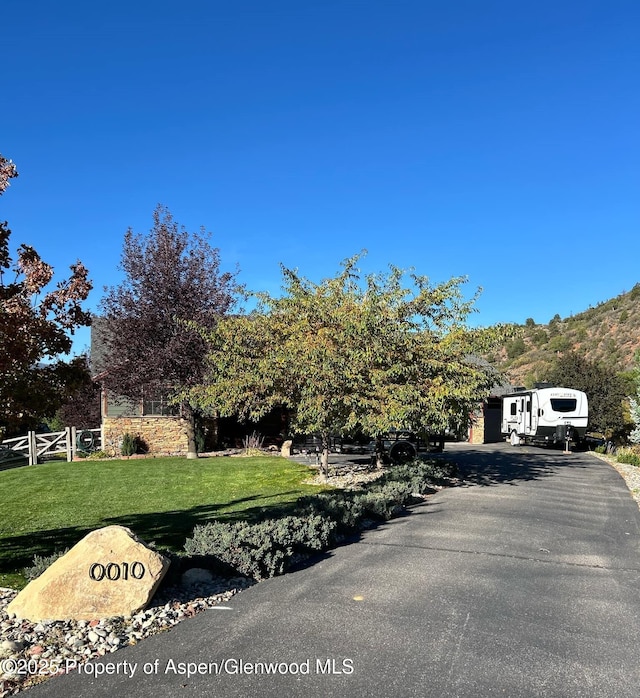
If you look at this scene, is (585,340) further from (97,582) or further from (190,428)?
(97,582)

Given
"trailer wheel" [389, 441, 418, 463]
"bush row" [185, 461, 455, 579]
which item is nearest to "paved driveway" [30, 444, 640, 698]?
"bush row" [185, 461, 455, 579]

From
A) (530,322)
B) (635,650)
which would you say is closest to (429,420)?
(635,650)

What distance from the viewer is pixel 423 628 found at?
4.95 m

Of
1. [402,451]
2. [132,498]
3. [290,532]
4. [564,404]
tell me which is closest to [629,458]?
[564,404]

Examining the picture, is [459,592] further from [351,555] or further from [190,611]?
[190,611]

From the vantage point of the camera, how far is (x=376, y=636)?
4773mm

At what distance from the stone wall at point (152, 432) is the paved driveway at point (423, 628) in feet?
53.3

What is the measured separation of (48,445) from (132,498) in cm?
1148

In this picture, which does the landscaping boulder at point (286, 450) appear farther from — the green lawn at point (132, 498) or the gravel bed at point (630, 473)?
the gravel bed at point (630, 473)

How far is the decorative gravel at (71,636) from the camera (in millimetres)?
4164

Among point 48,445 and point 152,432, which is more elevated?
point 152,432

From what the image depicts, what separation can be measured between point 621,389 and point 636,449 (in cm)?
425

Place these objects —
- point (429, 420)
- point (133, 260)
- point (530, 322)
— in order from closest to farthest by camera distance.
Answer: point (429, 420)
point (133, 260)
point (530, 322)

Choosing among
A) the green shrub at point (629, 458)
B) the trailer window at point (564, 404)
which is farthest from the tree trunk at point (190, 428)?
the trailer window at point (564, 404)
